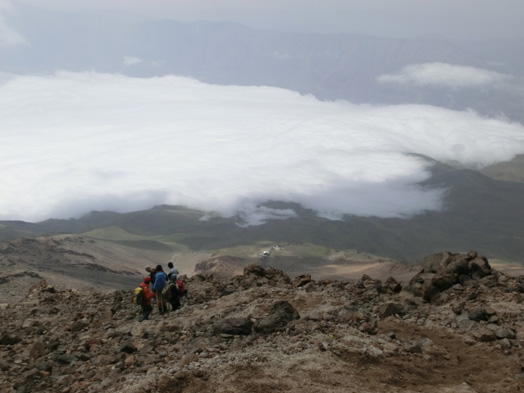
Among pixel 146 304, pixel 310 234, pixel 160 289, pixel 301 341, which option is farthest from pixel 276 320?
pixel 310 234

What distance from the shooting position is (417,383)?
13367mm

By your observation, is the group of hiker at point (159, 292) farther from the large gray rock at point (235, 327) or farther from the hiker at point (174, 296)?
the large gray rock at point (235, 327)

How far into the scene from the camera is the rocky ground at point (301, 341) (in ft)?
44.2

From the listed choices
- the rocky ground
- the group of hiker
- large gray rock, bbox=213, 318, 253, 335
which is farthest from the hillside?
large gray rock, bbox=213, 318, 253, 335

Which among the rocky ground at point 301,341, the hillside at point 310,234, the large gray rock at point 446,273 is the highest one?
the hillside at point 310,234

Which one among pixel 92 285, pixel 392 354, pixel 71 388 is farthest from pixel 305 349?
pixel 92 285

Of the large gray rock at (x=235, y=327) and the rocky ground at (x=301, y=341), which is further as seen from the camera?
the large gray rock at (x=235, y=327)

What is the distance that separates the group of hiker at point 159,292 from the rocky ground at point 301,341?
19.7 inches

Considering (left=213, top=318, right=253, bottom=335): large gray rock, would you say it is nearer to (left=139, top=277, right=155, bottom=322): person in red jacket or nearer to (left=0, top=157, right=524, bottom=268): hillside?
(left=139, top=277, right=155, bottom=322): person in red jacket

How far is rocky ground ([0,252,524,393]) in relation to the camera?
13.5 m

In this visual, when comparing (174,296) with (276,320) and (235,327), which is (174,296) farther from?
(276,320)

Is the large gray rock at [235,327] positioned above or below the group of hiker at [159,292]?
below

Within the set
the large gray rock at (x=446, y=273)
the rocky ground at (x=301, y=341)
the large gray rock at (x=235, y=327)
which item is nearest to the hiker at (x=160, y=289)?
the rocky ground at (x=301, y=341)

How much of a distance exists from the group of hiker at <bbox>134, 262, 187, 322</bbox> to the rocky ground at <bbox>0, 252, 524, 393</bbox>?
501mm
